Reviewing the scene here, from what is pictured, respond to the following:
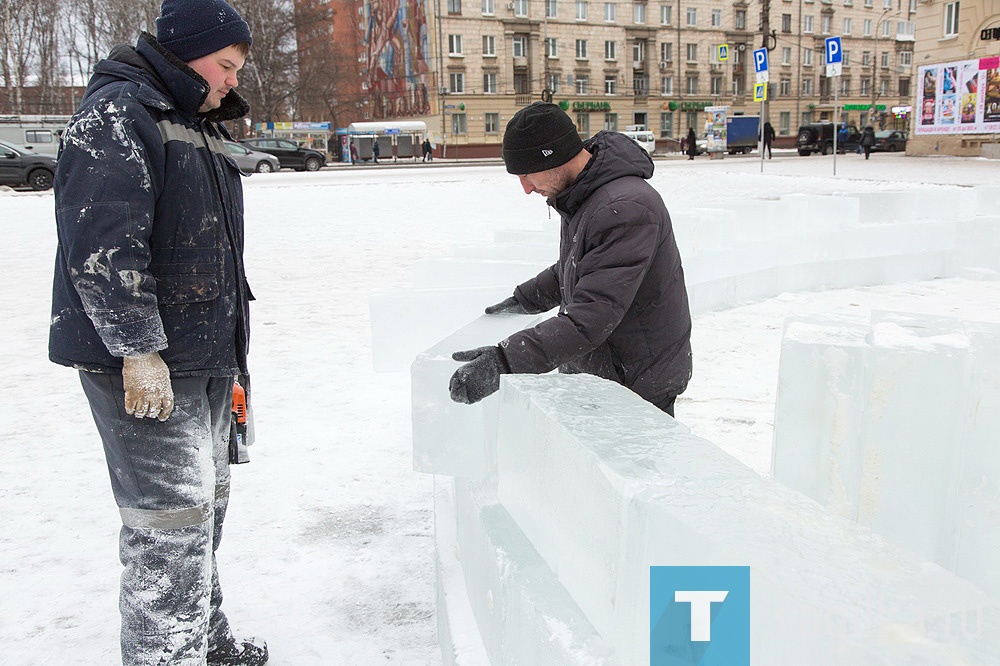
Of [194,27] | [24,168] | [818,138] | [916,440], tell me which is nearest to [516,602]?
[916,440]

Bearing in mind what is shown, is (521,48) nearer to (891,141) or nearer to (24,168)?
(891,141)

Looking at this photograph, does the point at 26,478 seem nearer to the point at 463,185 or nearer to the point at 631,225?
the point at 631,225

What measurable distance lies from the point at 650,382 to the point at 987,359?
0.88 meters

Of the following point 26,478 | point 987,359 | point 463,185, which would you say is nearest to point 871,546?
point 987,359

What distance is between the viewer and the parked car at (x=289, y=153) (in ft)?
98.2

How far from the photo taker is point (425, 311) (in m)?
4.27

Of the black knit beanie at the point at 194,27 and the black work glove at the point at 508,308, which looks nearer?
the black knit beanie at the point at 194,27

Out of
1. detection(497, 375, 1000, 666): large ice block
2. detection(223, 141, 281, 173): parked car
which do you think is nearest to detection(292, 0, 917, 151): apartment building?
detection(223, 141, 281, 173): parked car

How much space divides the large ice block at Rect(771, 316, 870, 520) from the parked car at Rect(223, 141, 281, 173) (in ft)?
81.6

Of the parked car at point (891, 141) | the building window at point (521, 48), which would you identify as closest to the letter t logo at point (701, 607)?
the parked car at point (891, 141)

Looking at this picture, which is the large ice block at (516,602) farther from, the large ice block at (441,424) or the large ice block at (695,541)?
the large ice block at (441,424)

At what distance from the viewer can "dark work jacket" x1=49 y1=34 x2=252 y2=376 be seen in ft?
5.72

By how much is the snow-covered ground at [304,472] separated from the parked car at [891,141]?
109ft

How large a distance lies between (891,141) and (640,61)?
2228cm
